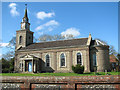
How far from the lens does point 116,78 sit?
892 cm

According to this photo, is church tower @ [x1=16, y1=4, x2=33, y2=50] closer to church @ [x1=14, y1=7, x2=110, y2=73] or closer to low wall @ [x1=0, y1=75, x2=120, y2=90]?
church @ [x1=14, y1=7, x2=110, y2=73]

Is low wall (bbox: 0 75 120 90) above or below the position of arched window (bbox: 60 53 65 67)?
below

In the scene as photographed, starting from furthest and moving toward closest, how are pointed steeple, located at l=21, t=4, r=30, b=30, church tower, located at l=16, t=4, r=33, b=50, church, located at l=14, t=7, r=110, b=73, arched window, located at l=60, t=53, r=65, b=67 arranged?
pointed steeple, located at l=21, t=4, r=30, b=30
church tower, located at l=16, t=4, r=33, b=50
arched window, located at l=60, t=53, r=65, b=67
church, located at l=14, t=7, r=110, b=73

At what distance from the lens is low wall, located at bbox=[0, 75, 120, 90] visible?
9.18 m

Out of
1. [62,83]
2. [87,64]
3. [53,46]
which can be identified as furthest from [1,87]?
[53,46]

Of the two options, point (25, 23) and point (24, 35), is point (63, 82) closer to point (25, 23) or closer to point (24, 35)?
A: point (24, 35)

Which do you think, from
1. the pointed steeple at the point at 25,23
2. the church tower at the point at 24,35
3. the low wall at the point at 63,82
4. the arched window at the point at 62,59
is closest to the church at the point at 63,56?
the arched window at the point at 62,59

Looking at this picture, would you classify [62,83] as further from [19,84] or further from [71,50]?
[71,50]

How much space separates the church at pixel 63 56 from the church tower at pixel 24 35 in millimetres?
2132

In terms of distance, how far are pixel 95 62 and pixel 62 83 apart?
22750mm

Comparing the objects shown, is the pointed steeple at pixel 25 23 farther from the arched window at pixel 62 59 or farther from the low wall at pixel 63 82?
the low wall at pixel 63 82

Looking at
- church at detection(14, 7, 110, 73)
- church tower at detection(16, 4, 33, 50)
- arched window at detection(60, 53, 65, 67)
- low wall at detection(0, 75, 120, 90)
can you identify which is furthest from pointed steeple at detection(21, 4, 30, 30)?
low wall at detection(0, 75, 120, 90)

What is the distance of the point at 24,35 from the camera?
4091 centimetres

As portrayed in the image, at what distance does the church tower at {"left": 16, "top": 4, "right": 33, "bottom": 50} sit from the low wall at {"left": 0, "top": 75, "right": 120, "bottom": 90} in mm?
30468
